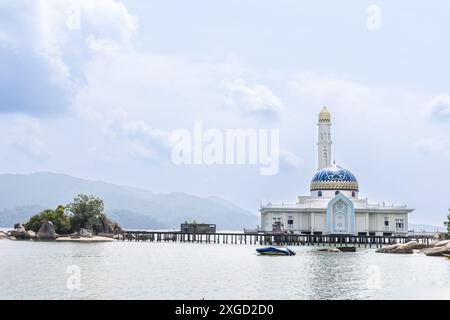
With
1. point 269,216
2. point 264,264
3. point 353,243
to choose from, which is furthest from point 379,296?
point 269,216

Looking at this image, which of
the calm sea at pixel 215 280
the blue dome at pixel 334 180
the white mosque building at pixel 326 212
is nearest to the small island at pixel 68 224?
the white mosque building at pixel 326 212

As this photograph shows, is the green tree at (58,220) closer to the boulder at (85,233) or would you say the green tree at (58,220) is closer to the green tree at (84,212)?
the green tree at (84,212)

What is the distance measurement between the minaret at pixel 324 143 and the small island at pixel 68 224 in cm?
5074

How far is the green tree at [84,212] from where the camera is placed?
140 m

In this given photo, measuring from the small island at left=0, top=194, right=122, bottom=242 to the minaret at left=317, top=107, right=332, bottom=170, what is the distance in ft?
166

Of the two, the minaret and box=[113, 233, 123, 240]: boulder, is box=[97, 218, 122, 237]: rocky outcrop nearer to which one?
box=[113, 233, 123, 240]: boulder

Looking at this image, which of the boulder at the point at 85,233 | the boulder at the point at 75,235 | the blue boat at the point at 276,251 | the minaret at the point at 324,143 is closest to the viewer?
the blue boat at the point at 276,251

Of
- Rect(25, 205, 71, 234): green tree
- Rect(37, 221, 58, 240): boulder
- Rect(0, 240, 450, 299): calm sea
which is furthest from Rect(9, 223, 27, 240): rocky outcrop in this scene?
Rect(0, 240, 450, 299): calm sea

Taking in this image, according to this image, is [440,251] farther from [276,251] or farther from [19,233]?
[19,233]

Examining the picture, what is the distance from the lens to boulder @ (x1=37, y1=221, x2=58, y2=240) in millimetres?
137125

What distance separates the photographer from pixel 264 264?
242 feet
